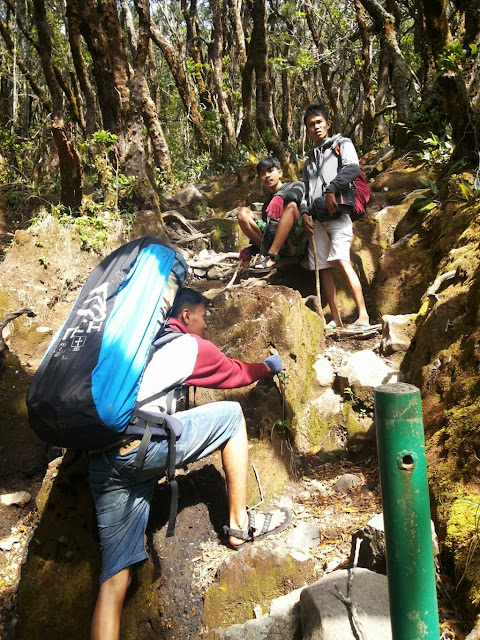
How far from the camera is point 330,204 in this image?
4.96 m

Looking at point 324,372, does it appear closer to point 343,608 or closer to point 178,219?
point 343,608

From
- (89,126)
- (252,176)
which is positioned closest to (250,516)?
(89,126)

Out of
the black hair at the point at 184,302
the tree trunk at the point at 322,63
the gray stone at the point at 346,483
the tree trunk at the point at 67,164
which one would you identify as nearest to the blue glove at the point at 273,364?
the black hair at the point at 184,302

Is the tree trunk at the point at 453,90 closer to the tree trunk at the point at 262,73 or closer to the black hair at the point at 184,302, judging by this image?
the black hair at the point at 184,302

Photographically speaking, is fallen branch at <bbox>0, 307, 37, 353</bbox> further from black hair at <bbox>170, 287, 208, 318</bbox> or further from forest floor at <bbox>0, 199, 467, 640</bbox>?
black hair at <bbox>170, 287, 208, 318</bbox>

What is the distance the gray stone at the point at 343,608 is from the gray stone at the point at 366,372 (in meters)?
1.95

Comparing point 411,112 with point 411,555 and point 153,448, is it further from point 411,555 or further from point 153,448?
point 411,555

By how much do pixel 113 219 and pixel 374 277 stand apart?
3.86 m

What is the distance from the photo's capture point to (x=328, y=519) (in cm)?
318

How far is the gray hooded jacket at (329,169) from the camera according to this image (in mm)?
4918

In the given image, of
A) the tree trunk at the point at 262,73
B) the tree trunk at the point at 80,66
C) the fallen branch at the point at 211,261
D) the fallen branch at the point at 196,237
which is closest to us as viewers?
the fallen branch at the point at 211,261

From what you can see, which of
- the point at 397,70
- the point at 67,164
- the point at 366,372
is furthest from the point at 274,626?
the point at 397,70

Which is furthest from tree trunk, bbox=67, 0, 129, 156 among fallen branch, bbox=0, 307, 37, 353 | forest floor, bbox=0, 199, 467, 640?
forest floor, bbox=0, 199, 467, 640

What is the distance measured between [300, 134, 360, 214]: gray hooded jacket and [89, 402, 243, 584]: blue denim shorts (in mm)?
3206
